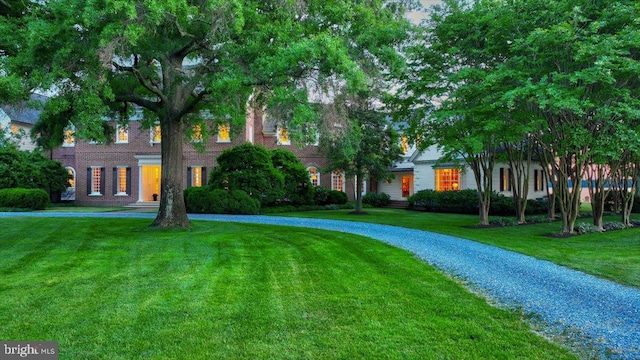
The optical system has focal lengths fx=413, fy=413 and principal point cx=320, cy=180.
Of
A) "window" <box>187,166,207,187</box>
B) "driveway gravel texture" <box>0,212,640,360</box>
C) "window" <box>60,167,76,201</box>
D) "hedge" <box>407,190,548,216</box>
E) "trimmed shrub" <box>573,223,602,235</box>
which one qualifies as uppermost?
"window" <box>187,166,207,187</box>

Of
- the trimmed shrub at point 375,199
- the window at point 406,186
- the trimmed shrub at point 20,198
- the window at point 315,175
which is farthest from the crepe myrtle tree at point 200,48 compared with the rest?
the window at point 406,186

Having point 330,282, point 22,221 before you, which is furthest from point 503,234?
point 22,221

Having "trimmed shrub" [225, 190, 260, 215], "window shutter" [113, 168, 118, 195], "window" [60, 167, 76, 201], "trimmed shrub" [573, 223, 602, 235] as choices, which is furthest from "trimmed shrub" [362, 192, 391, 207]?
"window" [60, 167, 76, 201]

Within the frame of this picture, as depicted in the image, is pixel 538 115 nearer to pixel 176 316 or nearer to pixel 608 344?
pixel 608 344

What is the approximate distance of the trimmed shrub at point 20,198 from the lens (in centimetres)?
2280

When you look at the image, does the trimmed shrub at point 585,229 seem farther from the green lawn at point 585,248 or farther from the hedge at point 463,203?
the hedge at point 463,203

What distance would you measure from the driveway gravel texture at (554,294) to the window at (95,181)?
82.3 feet

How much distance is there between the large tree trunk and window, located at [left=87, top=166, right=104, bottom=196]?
1748 centimetres

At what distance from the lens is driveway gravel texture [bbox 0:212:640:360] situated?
13.8ft

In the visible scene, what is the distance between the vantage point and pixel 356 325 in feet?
14.3

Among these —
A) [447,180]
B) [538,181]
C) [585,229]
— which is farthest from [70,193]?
[538,181]

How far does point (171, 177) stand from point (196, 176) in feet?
48.4

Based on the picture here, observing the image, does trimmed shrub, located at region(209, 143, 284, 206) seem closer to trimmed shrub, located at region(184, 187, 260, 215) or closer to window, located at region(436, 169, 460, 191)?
trimmed shrub, located at region(184, 187, 260, 215)

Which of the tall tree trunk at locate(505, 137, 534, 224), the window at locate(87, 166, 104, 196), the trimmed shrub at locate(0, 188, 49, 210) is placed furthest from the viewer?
the window at locate(87, 166, 104, 196)
